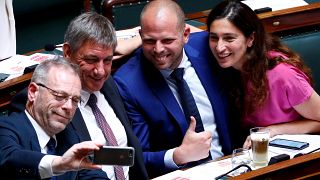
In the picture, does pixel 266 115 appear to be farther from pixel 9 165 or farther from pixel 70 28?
pixel 9 165

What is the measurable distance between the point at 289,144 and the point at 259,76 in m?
0.40

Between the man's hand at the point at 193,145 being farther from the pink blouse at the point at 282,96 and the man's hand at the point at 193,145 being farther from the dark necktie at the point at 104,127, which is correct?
the pink blouse at the point at 282,96

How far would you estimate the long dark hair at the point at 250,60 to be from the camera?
2635 millimetres

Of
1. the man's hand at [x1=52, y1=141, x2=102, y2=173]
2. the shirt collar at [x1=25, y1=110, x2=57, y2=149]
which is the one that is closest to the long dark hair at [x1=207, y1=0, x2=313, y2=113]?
the shirt collar at [x1=25, y1=110, x2=57, y2=149]

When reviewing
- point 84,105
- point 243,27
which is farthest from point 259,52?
point 84,105

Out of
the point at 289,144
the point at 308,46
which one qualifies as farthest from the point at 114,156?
the point at 308,46

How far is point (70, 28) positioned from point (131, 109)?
437mm

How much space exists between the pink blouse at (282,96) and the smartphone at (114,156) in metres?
1.09

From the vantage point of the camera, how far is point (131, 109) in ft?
8.39

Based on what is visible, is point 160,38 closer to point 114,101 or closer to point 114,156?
point 114,101

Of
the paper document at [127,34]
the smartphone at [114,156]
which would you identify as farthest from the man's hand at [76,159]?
the paper document at [127,34]

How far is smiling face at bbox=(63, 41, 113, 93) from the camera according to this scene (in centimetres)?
230

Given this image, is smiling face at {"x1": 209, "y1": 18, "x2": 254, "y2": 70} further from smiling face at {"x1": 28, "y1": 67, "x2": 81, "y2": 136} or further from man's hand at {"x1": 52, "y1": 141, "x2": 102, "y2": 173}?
man's hand at {"x1": 52, "y1": 141, "x2": 102, "y2": 173}

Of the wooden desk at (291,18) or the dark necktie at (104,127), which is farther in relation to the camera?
the wooden desk at (291,18)
